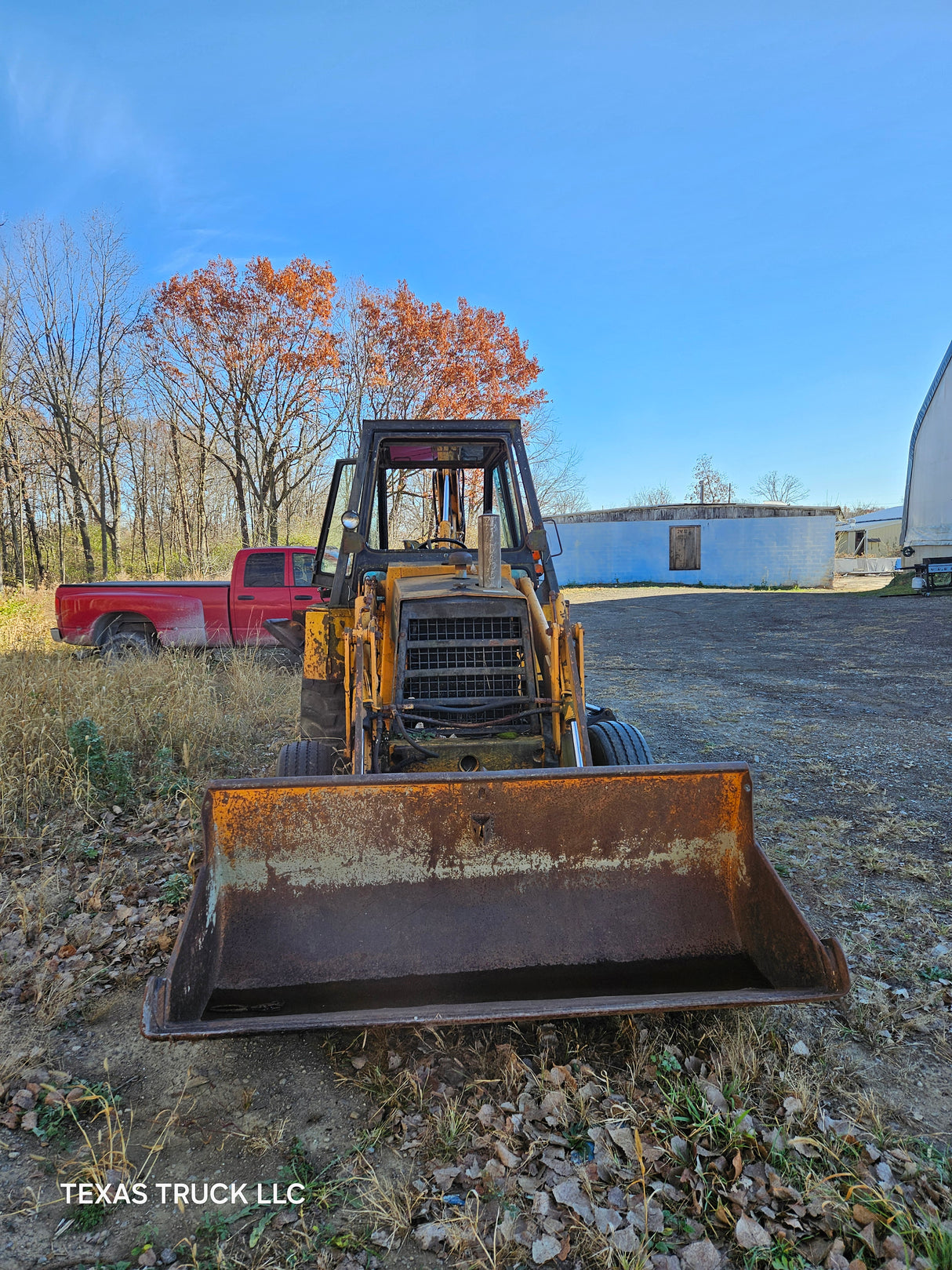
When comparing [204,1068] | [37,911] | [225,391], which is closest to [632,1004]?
[204,1068]

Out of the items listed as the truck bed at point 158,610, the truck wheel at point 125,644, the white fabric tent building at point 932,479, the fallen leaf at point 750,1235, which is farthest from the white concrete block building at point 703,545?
the fallen leaf at point 750,1235

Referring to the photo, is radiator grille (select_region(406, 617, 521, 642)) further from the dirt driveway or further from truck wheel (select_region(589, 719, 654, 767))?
the dirt driveway

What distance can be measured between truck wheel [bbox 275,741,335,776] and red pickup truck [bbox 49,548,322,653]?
5.56 metres

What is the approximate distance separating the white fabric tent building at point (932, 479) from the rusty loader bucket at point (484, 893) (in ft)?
71.1

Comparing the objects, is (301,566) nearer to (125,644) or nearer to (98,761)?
(125,644)

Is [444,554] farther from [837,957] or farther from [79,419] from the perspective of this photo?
[79,419]

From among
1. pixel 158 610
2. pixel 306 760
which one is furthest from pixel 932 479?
pixel 306 760

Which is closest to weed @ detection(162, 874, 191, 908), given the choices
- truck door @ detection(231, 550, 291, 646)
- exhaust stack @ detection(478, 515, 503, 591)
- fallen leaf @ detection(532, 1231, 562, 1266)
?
exhaust stack @ detection(478, 515, 503, 591)

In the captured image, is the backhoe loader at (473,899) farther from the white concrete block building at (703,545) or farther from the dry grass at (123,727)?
the white concrete block building at (703,545)

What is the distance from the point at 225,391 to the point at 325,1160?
2184 cm

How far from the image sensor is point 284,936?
286 cm

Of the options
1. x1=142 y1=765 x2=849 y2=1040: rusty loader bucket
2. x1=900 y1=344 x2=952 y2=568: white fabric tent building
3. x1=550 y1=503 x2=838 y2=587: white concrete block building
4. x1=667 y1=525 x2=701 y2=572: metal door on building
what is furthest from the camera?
x1=667 y1=525 x2=701 y2=572: metal door on building

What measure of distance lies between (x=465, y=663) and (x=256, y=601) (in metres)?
6.84

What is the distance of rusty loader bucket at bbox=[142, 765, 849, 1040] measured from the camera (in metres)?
2.76
